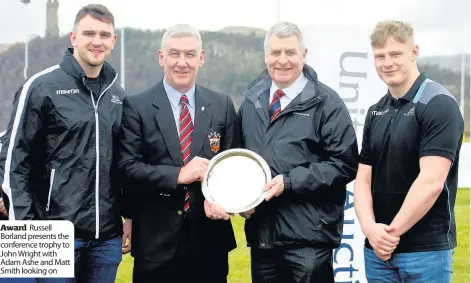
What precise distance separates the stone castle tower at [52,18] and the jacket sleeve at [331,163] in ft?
23.5

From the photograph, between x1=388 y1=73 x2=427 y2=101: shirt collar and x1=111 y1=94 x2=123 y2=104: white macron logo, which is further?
x1=111 y1=94 x2=123 y2=104: white macron logo

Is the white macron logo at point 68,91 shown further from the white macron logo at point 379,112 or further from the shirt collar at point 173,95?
the white macron logo at point 379,112

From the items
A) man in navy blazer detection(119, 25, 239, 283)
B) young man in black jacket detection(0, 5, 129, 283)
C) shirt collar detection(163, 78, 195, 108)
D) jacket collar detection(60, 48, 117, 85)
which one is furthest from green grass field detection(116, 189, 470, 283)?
jacket collar detection(60, 48, 117, 85)

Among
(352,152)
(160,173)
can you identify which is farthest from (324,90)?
(160,173)

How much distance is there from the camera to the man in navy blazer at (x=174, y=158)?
2996mm

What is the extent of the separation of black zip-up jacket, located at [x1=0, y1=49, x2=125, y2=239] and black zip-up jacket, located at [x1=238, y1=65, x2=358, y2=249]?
719 mm

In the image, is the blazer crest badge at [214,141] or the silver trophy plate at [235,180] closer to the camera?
the silver trophy plate at [235,180]

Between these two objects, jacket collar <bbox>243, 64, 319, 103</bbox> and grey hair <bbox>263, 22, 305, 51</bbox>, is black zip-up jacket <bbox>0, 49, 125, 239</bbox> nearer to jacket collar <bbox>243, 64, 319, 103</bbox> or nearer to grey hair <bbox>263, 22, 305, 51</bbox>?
jacket collar <bbox>243, 64, 319, 103</bbox>

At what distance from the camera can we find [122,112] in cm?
→ 305

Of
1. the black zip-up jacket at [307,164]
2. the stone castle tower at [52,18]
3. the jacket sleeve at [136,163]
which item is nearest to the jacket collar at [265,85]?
the black zip-up jacket at [307,164]

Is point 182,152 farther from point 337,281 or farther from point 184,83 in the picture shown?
point 337,281

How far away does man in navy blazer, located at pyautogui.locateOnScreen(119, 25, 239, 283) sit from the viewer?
2996 mm

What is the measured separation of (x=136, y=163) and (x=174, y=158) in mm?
180

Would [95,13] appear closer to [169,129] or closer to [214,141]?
[169,129]
